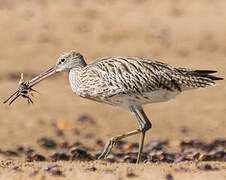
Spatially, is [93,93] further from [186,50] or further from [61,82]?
[186,50]

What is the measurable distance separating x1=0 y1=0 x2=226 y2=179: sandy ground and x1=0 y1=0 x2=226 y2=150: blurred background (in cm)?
2

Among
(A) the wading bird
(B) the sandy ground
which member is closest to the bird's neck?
(A) the wading bird

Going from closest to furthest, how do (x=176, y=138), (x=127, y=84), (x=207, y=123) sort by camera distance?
(x=127, y=84), (x=176, y=138), (x=207, y=123)

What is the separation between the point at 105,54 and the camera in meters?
20.0

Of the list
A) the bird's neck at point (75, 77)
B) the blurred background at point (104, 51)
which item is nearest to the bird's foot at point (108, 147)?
the bird's neck at point (75, 77)

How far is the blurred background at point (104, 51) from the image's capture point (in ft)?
41.4

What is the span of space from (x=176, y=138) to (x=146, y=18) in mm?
12745

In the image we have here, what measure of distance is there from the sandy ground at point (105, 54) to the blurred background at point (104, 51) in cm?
2

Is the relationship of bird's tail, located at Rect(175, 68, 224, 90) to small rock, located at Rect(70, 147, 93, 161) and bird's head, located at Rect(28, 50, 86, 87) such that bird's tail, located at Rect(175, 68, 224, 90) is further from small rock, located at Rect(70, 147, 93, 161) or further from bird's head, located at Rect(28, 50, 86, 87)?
small rock, located at Rect(70, 147, 93, 161)

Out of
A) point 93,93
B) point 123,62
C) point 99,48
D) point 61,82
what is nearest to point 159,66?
point 123,62

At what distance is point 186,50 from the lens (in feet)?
69.6

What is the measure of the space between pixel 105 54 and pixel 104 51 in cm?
37

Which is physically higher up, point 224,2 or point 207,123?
point 224,2

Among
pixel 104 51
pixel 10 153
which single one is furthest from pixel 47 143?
pixel 104 51
